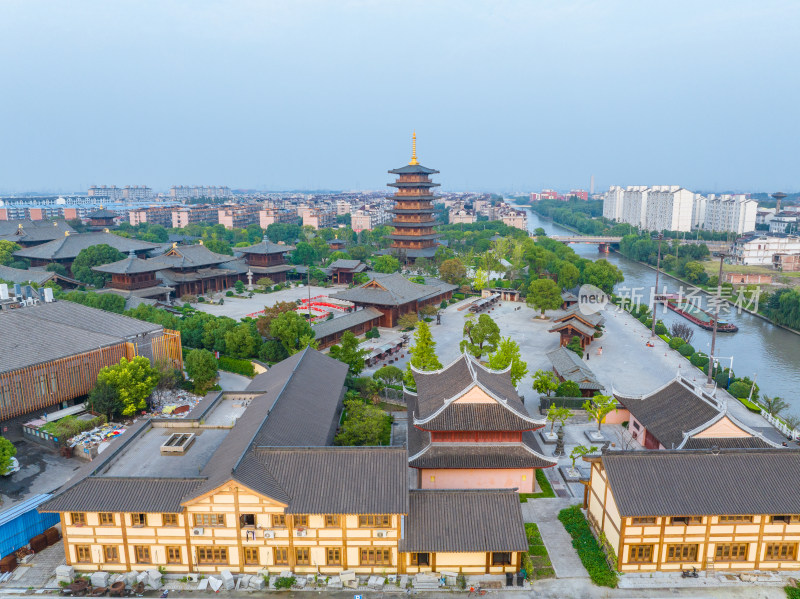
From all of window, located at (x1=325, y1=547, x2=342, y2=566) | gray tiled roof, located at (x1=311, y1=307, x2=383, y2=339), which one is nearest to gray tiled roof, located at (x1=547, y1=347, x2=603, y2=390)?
gray tiled roof, located at (x1=311, y1=307, x2=383, y2=339)

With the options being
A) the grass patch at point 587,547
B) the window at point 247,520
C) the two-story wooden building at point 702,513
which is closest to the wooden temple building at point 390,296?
the grass patch at point 587,547

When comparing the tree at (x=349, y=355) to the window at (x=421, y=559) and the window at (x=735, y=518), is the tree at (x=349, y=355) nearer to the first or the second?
the window at (x=421, y=559)

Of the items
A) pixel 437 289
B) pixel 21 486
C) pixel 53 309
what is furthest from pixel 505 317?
pixel 21 486

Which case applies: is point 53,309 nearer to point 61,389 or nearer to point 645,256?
point 61,389

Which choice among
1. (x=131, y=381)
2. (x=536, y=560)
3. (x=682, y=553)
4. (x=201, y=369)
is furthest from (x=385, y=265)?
(x=682, y=553)

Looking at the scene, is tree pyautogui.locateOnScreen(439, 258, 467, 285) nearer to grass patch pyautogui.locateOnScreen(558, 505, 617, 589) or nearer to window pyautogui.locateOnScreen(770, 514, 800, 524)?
grass patch pyautogui.locateOnScreen(558, 505, 617, 589)
